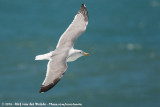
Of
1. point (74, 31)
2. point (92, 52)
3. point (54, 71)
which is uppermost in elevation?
point (92, 52)

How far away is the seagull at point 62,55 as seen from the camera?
14.2 m

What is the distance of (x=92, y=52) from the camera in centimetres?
3828

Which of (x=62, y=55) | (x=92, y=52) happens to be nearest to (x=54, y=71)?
(x=62, y=55)

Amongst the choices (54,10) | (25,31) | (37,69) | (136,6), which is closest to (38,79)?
(37,69)

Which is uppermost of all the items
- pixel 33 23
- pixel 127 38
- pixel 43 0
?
pixel 43 0

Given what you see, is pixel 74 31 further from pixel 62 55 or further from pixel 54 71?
pixel 54 71

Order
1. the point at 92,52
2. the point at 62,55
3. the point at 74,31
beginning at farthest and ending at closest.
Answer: the point at 92,52 → the point at 74,31 → the point at 62,55

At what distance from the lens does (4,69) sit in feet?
117

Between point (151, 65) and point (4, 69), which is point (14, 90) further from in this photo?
point (151, 65)

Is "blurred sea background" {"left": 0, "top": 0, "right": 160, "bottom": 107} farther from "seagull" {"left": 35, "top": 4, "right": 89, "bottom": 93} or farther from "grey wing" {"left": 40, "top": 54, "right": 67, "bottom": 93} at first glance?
"grey wing" {"left": 40, "top": 54, "right": 67, "bottom": 93}

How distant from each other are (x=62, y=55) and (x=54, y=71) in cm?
100

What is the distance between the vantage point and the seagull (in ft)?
46.5

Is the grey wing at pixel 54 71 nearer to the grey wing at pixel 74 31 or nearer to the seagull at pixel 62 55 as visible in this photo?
the seagull at pixel 62 55

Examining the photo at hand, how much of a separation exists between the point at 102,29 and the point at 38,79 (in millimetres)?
9757
